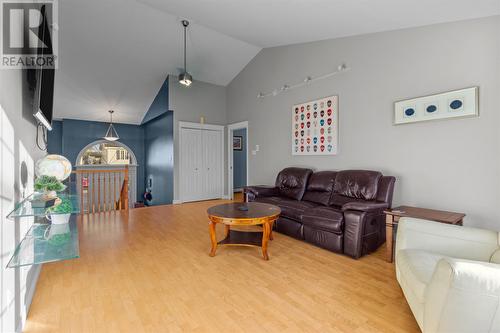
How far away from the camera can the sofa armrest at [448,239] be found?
1.58 m

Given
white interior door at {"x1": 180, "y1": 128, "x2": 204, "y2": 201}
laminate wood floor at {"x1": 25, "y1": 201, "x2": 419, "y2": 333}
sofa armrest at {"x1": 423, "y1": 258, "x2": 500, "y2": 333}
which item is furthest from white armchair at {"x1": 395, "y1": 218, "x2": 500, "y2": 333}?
white interior door at {"x1": 180, "y1": 128, "x2": 204, "y2": 201}

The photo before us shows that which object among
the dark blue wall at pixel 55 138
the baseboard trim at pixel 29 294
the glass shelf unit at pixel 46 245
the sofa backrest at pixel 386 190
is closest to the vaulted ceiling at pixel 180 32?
the dark blue wall at pixel 55 138

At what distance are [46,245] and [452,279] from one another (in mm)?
2282

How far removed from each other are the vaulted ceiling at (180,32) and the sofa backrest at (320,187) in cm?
210

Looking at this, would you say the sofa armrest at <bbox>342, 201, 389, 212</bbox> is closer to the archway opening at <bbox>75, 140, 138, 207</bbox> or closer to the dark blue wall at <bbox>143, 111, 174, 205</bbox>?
the dark blue wall at <bbox>143, 111, 174, 205</bbox>

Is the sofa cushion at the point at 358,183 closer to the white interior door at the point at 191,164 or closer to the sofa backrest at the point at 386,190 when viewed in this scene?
the sofa backrest at the point at 386,190

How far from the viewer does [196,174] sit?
6.04 metres

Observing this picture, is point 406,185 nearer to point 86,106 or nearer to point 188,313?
point 188,313

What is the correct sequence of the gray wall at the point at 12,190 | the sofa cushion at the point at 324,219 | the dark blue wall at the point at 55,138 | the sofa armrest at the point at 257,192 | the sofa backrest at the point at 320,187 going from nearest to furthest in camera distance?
the gray wall at the point at 12,190 < the sofa cushion at the point at 324,219 < the sofa backrest at the point at 320,187 < the sofa armrest at the point at 257,192 < the dark blue wall at the point at 55,138

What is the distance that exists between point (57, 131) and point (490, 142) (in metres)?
9.94

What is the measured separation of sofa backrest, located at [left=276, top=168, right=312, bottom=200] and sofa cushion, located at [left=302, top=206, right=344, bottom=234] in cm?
85

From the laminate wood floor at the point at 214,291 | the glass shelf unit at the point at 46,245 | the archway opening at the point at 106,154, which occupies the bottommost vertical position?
the laminate wood floor at the point at 214,291

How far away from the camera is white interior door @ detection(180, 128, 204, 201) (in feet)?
19.1

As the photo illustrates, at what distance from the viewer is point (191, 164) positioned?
594 centimetres
